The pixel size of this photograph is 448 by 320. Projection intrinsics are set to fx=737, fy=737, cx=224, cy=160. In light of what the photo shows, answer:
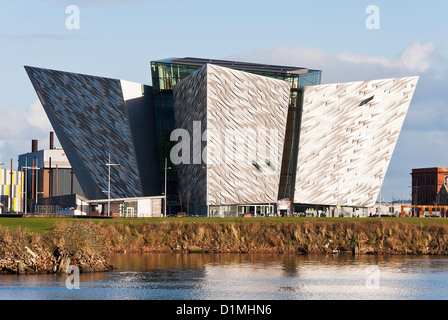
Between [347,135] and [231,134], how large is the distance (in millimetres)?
14646

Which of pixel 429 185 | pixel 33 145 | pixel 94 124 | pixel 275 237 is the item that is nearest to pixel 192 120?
pixel 94 124

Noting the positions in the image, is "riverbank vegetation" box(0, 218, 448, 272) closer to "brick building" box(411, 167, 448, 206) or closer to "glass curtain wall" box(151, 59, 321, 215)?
"glass curtain wall" box(151, 59, 321, 215)

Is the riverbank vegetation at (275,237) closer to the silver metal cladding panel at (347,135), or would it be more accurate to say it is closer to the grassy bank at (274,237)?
the grassy bank at (274,237)

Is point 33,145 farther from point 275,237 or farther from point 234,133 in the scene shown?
point 275,237

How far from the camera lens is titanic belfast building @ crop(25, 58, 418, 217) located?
243 feet

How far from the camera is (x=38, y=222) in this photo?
167 ft

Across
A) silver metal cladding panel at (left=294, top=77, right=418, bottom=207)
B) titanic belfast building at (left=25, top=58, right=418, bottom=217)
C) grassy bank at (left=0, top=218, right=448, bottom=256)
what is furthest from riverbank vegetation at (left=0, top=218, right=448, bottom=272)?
silver metal cladding panel at (left=294, top=77, right=418, bottom=207)

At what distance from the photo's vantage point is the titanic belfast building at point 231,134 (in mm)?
73938

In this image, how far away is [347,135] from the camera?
265 ft

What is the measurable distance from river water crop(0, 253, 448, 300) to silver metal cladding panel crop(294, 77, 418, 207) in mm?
38349

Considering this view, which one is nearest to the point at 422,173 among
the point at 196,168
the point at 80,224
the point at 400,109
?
the point at 400,109

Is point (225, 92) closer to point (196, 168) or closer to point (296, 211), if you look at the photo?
point (196, 168)
